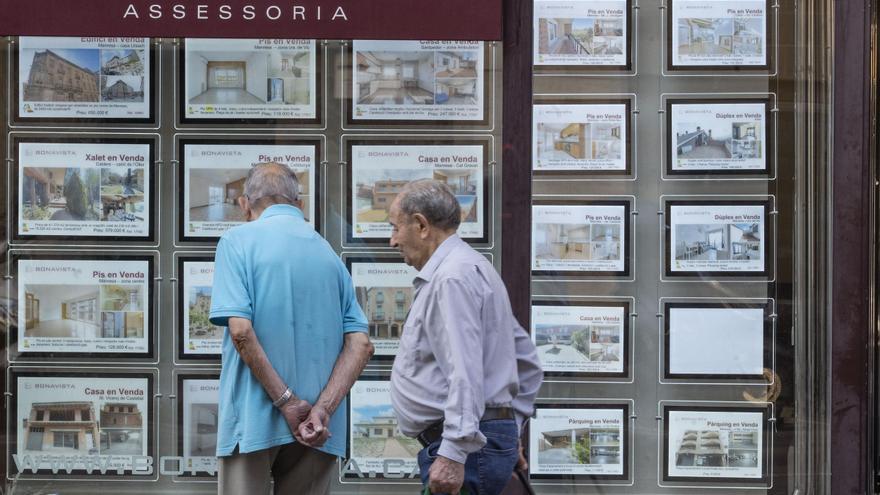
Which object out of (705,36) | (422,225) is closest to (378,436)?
(422,225)

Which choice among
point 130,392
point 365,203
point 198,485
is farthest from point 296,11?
point 198,485

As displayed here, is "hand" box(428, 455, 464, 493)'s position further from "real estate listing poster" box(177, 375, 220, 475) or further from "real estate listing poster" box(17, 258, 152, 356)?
"real estate listing poster" box(17, 258, 152, 356)

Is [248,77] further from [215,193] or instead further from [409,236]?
[409,236]

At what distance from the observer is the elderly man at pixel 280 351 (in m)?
3.91

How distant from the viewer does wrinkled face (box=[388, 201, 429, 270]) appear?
380 centimetres

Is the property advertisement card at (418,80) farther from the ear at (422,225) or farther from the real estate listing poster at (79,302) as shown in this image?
the ear at (422,225)

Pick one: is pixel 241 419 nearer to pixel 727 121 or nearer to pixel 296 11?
pixel 296 11

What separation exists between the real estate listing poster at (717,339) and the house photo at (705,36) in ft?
4.25

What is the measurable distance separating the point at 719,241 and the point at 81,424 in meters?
3.36

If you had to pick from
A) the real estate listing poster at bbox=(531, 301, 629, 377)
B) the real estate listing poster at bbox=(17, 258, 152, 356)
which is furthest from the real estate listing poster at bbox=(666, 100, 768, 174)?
the real estate listing poster at bbox=(17, 258, 152, 356)

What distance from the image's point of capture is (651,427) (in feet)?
18.1

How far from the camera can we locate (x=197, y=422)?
17.9 feet

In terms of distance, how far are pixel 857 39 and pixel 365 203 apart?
2629 mm

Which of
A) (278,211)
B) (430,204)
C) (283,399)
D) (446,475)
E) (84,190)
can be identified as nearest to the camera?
(446,475)
